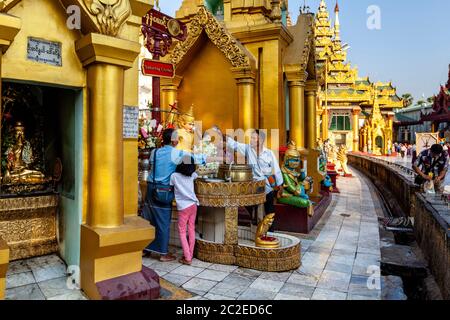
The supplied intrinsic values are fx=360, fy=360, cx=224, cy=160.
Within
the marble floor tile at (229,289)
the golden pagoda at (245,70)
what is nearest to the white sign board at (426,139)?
the golden pagoda at (245,70)

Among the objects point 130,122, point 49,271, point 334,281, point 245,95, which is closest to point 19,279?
point 49,271

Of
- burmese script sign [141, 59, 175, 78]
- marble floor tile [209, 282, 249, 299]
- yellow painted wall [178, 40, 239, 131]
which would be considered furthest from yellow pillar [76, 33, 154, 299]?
yellow painted wall [178, 40, 239, 131]

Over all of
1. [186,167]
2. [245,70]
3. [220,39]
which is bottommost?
[186,167]

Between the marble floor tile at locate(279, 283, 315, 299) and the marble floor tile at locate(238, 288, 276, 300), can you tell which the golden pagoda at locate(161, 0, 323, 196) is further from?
the marble floor tile at locate(238, 288, 276, 300)

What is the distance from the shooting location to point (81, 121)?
3893 millimetres

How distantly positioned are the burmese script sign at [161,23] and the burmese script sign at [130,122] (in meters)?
5.04

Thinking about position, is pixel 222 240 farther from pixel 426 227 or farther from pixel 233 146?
pixel 426 227

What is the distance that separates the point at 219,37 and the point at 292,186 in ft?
12.0

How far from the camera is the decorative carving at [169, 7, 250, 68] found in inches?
310

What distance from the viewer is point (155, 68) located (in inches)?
271

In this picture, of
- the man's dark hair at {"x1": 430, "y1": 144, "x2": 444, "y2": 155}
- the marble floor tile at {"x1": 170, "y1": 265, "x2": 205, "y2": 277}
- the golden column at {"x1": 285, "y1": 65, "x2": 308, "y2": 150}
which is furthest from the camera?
the golden column at {"x1": 285, "y1": 65, "x2": 308, "y2": 150}

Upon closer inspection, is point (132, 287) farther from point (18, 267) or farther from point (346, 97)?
point (346, 97)

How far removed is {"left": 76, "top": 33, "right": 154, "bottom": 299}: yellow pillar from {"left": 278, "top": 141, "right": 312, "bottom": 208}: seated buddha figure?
404 centimetres

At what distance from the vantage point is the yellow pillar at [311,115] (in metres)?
10.4
